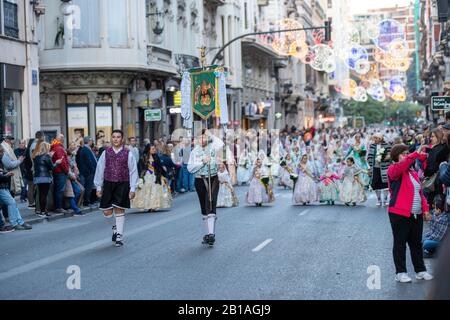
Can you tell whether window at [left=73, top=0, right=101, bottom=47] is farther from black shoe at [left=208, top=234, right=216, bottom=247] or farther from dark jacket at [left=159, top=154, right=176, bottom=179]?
black shoe at [left=208, top=234, right=216, bottom=247]

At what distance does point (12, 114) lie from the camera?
92.4 feet

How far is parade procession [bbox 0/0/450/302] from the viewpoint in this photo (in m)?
10.1

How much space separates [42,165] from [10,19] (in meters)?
9.95

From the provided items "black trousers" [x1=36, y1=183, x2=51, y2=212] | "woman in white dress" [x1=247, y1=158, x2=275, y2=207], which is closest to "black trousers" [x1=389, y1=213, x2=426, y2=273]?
"black trousers" [x1=36, y1=183, x2=51, y2=212]

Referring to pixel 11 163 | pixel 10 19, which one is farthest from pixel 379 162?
pixel 10 19

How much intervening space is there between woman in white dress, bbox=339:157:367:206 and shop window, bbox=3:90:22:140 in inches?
433

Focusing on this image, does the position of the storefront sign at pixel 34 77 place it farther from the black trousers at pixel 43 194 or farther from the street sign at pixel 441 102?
the street sign at pixel 441 102

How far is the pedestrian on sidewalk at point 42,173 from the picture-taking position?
64.0 feet

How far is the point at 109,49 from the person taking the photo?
114 feet

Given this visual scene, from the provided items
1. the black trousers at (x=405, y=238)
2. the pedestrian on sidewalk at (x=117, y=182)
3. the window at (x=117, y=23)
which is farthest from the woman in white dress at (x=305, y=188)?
the window at (x=117, y=23)

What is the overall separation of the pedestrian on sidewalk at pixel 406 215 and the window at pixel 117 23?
26.0 metres

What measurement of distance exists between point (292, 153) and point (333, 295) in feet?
70.8

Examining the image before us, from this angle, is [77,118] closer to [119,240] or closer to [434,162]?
[119,240]
